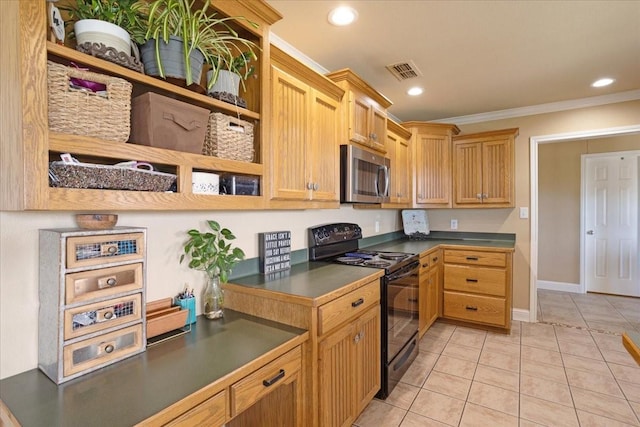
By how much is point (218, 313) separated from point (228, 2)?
1405mm

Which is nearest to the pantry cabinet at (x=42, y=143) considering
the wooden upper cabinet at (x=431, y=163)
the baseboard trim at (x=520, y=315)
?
the wooden upper cabinet at (x=431, y=163)

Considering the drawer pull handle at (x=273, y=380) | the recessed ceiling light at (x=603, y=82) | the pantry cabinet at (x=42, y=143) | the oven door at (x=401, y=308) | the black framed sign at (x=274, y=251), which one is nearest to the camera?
the pantry cabinet at (x=42, y=143)

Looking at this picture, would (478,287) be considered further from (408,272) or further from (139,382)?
(139,382)

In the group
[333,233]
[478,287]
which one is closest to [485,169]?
[478,287]

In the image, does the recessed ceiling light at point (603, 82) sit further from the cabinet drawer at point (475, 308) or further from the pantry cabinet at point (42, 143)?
the pantry cabinet at point (42, 143)

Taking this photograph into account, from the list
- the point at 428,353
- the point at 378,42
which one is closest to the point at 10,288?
the point at 378,42

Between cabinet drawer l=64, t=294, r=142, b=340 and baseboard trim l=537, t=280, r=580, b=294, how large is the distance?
5.84m

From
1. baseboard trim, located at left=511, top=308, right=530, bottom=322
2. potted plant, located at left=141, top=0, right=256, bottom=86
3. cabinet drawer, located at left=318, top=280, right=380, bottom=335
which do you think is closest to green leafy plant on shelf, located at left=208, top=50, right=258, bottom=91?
potted plant, located at left=141, top=0, right=256, bottom=86

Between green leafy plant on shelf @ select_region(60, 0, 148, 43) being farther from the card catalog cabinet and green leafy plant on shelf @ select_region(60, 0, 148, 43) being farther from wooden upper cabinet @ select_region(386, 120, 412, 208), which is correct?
wooden upper cabinet @ select_region(386, 120, 412, 208)

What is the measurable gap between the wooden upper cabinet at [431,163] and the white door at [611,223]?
103 inches

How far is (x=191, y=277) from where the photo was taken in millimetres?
1571

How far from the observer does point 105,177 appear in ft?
3.15

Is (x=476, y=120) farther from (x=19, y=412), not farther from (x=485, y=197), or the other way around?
(x=19, y=412)

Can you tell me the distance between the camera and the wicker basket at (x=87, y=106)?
0.86 m
